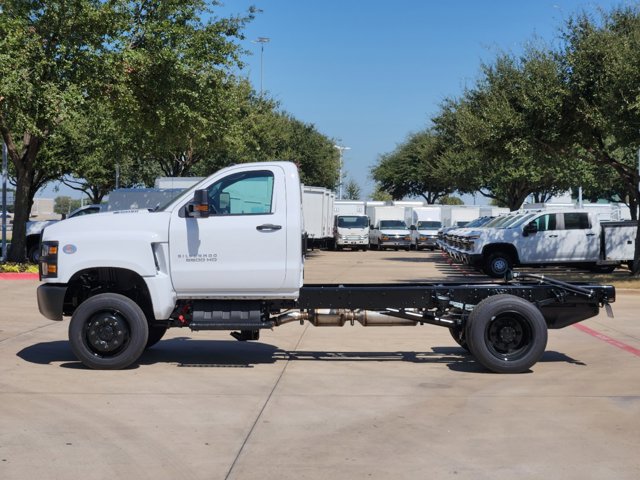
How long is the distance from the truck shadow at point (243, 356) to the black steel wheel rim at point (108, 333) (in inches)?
17.6

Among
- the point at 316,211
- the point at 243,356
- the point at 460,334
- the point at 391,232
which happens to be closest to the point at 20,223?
the point at 316,211

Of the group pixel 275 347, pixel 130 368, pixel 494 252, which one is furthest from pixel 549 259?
pixel 130 368

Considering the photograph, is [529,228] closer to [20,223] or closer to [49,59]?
[49,59]

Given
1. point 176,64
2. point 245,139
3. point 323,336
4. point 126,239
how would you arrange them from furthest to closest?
1. point 245,139
2. point 176,64
3. point 323,336
4. point 126,239

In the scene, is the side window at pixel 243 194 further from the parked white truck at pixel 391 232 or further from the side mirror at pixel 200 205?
the parked white truck at pixel 391 232

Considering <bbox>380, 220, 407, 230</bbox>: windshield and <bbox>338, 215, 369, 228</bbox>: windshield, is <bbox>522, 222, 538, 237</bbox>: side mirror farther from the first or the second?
<bbox>380, 220, 407, 230</bbox>: windshield

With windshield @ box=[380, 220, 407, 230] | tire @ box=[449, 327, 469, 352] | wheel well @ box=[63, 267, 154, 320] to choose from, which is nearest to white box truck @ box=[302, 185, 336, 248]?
windshield @ box=[380, 220, 407, 230]

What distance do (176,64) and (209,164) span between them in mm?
27083

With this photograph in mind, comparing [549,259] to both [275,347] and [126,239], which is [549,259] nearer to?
[275,347]

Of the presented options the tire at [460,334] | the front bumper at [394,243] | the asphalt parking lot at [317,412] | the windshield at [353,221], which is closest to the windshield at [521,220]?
the asphalt parking lot at [317,412]

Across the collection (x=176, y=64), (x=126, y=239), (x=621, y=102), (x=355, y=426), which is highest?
(x=176, y=64)

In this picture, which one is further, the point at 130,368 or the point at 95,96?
the point at 95,96

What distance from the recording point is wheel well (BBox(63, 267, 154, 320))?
9.48m

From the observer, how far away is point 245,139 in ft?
107
